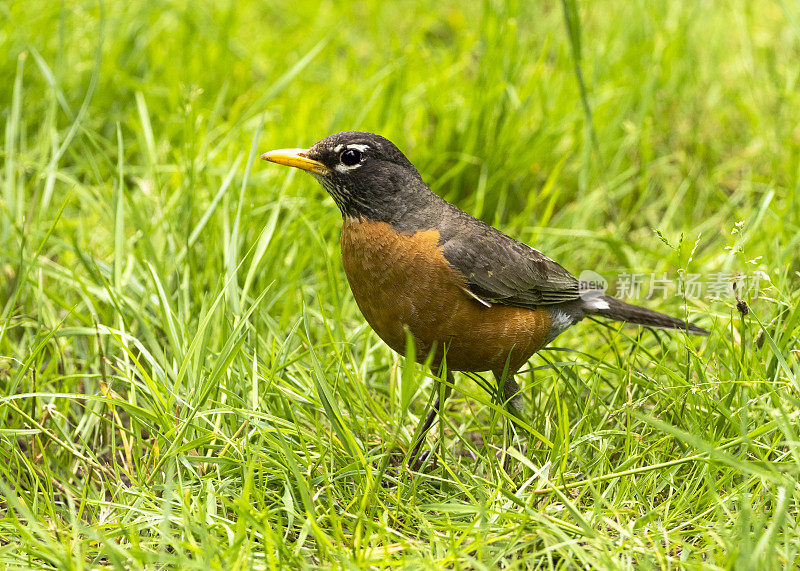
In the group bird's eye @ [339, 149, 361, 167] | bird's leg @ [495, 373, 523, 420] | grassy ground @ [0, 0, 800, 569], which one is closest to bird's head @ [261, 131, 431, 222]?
bird's eye @ [339, 149, 361, 167]

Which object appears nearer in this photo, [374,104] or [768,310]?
[768,310]

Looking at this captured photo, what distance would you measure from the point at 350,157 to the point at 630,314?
1.46 metres

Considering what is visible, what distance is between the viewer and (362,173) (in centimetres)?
346

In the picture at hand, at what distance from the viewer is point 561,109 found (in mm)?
5426

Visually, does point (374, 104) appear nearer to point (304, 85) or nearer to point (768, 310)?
point (304, 85)

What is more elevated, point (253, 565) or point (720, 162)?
point (720, 162)

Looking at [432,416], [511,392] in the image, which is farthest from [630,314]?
[432,416]

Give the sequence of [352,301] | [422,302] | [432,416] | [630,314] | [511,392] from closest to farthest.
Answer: [422,302] → [432,416] → [511,392] → [630,314] → [352,301]

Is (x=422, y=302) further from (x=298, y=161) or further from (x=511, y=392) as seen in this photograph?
(x=298, y=161)

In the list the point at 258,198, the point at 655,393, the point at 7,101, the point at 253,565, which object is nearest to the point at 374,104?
the point at 258,198

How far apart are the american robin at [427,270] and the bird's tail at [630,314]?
1.2 inches

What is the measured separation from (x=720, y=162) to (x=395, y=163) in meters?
3.04

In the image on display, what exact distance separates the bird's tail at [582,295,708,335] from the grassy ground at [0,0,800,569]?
8 cm

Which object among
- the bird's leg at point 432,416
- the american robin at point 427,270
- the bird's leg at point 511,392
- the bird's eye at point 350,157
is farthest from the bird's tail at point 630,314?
the bird's eye at point 350,157
